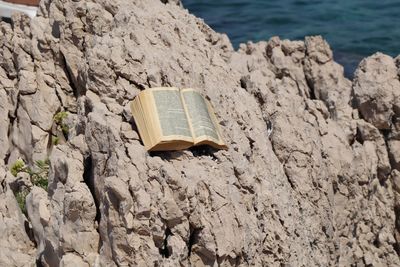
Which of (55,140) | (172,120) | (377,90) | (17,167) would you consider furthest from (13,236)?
(377,90)

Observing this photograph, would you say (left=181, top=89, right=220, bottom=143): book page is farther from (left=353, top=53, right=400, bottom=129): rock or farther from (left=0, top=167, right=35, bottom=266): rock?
(left=353, top=53, right=400, bottom=129): rock

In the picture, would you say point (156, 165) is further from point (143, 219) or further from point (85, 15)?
point (85, 15)

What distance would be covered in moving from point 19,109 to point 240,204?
20.5 ft

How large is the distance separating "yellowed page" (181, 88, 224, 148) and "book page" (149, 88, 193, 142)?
146 mm

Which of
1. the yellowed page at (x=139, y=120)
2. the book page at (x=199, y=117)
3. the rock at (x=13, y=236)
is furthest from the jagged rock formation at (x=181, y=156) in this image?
the book page at (x=199, y=117)

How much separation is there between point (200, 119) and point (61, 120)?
15.1ft

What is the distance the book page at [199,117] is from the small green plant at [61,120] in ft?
13.5

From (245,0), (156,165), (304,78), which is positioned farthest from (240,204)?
(245,0)

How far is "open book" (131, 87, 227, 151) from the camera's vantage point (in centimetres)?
1133

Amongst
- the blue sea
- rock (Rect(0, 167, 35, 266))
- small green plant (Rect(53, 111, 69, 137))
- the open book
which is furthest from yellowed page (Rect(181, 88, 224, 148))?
the blue sea

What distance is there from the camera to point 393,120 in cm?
1692

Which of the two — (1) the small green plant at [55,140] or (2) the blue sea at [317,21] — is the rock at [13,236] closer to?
(1) the small green plant at [55,140]

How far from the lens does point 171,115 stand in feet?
38.0

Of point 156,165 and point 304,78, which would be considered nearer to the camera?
point 156,165
